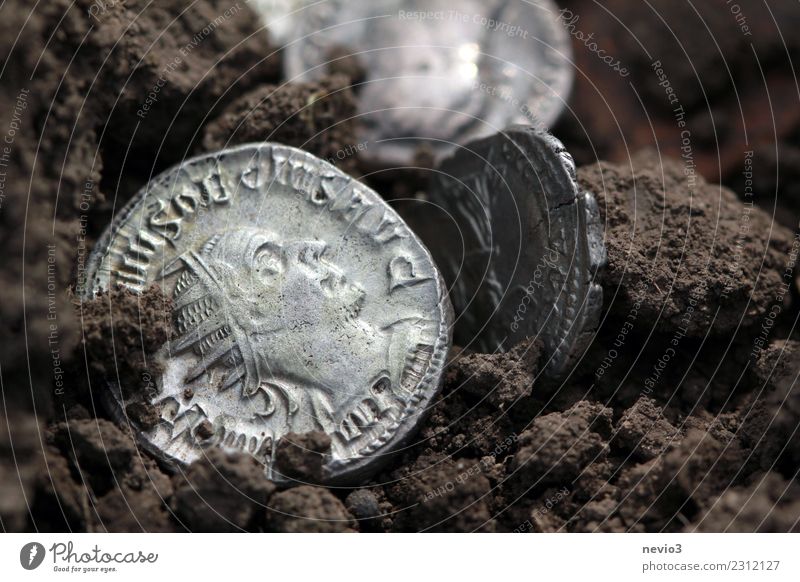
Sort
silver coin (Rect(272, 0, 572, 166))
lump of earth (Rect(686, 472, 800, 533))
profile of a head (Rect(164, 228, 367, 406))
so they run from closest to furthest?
lump of earth (Rect(686, 472, 800, 533)) → profile of a head (Rect(164, 228, 367, 406)) → silver coin (Rect(272, 0, 572, 166))

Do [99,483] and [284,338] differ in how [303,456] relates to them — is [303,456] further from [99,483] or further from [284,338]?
[99,483]

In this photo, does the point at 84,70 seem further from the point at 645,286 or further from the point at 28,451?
the point at 645,286

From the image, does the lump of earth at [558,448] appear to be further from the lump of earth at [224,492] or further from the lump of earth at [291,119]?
the lump of earth at [291,119]

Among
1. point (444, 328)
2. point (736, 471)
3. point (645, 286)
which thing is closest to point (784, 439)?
point (736, 471)

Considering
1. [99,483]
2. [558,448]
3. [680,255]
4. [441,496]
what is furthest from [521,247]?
[99,483]

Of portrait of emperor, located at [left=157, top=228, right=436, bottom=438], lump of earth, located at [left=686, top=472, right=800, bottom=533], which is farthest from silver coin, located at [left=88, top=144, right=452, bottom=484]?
lump of earth, located at [left=686, top=472, right=800, bottom=533]

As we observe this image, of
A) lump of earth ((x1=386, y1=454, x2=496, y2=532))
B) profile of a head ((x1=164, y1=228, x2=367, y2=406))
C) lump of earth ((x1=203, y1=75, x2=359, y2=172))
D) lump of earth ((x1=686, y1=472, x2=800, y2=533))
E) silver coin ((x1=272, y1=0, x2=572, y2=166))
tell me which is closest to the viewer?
lump of earth ((x1=686, y1=472, x2=800, y2=533))

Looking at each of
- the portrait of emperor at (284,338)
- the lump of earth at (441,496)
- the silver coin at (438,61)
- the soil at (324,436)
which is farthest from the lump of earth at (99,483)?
the silver coin at (438,61)

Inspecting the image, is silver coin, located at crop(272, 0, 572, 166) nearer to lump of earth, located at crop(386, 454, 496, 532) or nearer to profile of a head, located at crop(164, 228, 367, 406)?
profile of a head, located at crop(164, 228, 367, 406)
